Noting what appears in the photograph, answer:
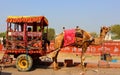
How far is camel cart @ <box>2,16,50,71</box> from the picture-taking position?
706 inches

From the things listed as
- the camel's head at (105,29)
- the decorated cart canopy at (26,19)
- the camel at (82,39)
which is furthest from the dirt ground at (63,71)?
the decorated cart canopy at (26,19)

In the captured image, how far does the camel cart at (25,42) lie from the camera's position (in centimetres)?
1792

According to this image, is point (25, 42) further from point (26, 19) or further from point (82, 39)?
point (82, 39)

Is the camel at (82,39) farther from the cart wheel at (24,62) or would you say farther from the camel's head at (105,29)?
the cart wheel at (24,62)

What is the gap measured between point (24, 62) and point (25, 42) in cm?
118

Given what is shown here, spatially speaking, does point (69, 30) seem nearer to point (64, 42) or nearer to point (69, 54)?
point (64, 42)

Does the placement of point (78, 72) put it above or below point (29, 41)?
below

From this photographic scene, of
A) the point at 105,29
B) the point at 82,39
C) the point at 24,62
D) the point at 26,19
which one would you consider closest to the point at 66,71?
the point at 82,39

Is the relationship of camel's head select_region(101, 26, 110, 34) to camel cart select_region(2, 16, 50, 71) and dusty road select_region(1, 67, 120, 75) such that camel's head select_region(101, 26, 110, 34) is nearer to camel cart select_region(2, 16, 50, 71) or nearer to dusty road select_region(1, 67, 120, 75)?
dusty road select_region(1, 67, 120, 75)

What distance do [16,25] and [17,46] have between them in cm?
145

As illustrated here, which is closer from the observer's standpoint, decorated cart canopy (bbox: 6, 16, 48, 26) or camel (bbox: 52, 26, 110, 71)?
decorated cart canopy (bbox: 6, 16, 48, 26)

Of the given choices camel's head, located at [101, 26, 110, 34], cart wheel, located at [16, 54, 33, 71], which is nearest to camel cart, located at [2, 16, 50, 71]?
cart wheel, located at [16, 54, 33, 71]

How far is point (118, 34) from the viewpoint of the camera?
10994 cm

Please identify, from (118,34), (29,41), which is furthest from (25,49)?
(118,34)
